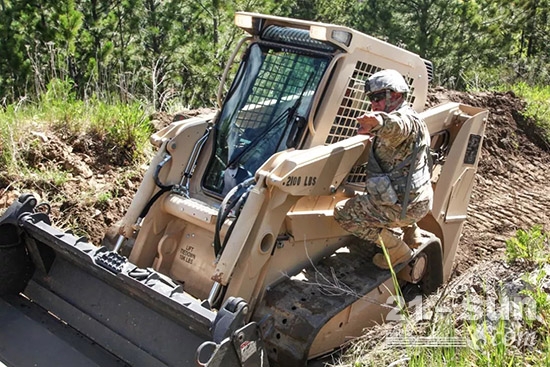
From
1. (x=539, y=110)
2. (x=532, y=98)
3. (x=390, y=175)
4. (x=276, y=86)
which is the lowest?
(x=390, y=175)

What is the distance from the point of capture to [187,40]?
15016mm

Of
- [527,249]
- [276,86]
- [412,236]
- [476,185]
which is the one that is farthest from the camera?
[476,185]

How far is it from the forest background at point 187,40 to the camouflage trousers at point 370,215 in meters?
4.03

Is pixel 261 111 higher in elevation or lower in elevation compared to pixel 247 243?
higher

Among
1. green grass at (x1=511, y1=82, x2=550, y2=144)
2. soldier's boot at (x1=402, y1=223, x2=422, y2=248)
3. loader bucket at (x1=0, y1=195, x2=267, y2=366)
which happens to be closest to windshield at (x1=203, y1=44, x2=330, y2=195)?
loader bucket at (x1=0, y1=195, x2=267, y2=366)

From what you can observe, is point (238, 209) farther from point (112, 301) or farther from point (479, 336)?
point (479, 336)

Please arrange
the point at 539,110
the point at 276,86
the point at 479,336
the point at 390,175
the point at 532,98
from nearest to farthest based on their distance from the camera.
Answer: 1. the point at 479,336
2. the point at 390,175
3. the point at 276,86
4. the point at 539,110
5. the point at 532,98

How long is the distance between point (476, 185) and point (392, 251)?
4675 millimetres

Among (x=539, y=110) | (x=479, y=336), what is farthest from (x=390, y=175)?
(x=539, y=110)

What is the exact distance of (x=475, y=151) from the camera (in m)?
5.43

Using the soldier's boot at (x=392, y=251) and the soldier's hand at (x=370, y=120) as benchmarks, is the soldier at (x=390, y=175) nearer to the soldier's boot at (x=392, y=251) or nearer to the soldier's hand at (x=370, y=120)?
the soldier's boot at (x=392, y=251)

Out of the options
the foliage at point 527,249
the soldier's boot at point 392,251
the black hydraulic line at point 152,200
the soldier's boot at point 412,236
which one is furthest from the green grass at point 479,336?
the black hydraulic line at point 152,200

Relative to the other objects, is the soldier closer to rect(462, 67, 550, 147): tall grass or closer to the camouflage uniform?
the camouflage uniform

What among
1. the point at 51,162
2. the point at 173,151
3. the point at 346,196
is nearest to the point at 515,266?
the point at 346,196
